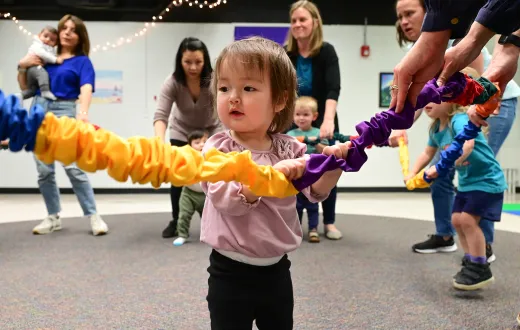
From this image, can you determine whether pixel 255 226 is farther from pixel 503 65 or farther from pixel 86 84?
pixel 86 84

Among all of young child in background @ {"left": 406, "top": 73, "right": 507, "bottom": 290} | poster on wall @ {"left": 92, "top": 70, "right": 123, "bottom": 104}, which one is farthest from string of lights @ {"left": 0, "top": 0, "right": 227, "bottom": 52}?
young child in background @ {"left": 406, "top": 73, "right": 507, "bottom": 290}

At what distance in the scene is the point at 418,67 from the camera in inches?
36.3

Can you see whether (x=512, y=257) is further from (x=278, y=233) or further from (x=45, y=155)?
(x=45, y=155)

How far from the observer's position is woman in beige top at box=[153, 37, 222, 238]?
268 cm

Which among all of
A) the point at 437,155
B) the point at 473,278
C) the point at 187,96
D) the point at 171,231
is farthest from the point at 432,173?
the point at 171,231

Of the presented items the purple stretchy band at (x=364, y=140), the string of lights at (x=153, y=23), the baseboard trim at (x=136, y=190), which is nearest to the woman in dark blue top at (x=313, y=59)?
the purple stretchy band at (x=364, y=140)

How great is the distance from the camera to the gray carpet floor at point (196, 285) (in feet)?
5.18

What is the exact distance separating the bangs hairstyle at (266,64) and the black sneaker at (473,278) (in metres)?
1.19

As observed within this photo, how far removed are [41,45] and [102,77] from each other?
8.31 feet

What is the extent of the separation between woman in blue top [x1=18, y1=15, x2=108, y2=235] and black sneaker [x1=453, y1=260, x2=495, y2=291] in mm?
2156

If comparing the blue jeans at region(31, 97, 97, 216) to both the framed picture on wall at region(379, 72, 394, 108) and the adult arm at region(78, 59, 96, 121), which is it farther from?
the framed picture on wall at region(379, 72, 394, 108)

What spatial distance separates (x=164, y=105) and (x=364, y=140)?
7.04 ft

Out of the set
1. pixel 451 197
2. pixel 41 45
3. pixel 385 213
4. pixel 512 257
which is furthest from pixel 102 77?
pixel 512 257

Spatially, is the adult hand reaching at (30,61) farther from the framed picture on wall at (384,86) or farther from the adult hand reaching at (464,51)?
the framed picture on wall at (384,86)
